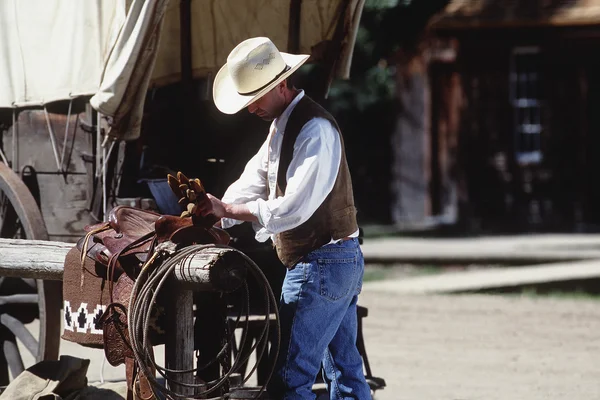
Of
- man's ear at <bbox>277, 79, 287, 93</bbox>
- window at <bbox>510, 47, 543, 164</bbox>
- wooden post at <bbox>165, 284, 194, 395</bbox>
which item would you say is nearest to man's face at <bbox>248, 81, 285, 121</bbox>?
man's ear at <bbox>277, 79, 287, 93</bbox>

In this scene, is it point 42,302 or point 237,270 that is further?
point 42,302

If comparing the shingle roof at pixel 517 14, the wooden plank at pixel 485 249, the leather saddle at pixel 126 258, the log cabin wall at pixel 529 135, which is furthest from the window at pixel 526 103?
the leather saddle at pixel 126 258

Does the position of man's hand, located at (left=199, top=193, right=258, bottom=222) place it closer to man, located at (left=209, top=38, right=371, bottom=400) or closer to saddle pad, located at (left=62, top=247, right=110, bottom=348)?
man, located at (left=209, top=38, right=371, bottom=400)

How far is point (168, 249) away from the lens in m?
5.00

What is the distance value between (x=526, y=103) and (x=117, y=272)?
1643cm

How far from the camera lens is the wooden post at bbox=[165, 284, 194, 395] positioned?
5.04 m

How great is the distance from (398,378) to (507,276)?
6121 millimetres

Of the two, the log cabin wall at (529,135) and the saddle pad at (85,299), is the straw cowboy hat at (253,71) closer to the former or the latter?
the saddle pad at (85,299)

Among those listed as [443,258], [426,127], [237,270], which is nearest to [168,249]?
[237,270]

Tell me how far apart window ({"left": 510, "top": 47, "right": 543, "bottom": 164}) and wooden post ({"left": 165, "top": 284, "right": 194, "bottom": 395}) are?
53.4 ft

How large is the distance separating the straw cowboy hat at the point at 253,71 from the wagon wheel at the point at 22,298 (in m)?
2.01

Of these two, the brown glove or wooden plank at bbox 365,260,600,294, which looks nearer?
the brown glove

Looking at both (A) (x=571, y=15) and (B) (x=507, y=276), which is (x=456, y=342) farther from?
(A) (x=571, y=15)

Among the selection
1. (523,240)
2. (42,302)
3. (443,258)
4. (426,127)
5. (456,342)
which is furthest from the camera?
(426,127)
